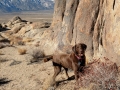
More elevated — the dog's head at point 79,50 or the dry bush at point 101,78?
the dog's head at point 79,50

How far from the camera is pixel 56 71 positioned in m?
10.6

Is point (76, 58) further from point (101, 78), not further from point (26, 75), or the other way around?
point (26, 75)

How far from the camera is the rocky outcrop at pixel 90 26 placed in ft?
34.7

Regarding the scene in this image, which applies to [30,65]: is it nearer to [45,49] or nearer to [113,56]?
[45,49]

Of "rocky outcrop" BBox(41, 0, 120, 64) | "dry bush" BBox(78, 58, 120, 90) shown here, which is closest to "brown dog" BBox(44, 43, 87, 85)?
"dry bush" BBox(78, 58, 120, 90)

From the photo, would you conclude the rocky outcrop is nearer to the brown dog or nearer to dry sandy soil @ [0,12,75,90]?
the brown dog

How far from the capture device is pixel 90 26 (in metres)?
13.8

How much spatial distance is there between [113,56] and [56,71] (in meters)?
2.43

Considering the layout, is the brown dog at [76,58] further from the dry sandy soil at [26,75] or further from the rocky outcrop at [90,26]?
the rocky outcrop at [90,26]

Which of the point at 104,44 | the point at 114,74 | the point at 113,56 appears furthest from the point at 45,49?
the point at 114,74

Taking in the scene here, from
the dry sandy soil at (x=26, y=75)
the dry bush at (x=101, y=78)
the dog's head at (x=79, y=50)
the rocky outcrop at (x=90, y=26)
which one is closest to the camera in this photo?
the dry bush at (x=101, y=78)

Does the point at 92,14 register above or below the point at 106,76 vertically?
above

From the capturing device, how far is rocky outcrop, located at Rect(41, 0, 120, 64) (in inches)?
416

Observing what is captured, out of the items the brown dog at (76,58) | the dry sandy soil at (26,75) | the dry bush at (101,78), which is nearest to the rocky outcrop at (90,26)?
the brown dog at (76,58)
